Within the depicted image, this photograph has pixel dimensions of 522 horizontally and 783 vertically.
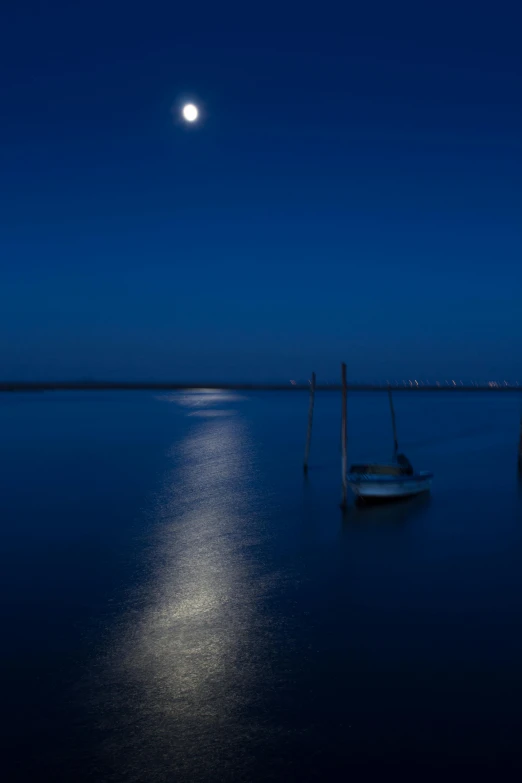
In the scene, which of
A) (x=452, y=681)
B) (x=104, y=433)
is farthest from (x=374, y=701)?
(x=104, y=433)

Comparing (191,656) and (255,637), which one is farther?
(255,637)

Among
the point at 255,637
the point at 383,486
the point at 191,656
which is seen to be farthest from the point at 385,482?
the point at 191,656

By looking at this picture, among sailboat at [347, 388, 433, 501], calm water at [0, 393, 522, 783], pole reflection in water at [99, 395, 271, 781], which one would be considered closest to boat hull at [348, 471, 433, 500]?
sailboat at [347, 388, 433, 501]

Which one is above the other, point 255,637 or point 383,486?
point 383,486

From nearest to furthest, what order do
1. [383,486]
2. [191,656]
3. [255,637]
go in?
[191,656] < [255,637] < [383,486]

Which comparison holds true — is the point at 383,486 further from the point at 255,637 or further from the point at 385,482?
the point at 255,637

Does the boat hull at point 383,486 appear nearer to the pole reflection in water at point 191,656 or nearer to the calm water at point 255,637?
the calm water at point 255,637

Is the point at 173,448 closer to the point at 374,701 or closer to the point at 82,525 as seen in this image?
the point at 82,525

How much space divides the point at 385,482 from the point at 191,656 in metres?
11.8

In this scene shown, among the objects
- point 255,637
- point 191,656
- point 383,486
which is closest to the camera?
point 191,656

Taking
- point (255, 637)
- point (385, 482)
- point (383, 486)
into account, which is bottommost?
point (255, 637)

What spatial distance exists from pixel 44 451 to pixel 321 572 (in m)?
25.4

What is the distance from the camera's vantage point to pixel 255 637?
938 centimetres

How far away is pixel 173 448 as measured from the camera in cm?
3606
